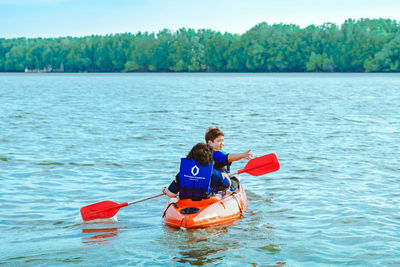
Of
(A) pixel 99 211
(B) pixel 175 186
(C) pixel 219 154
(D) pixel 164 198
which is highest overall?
(C) pixel 219 154

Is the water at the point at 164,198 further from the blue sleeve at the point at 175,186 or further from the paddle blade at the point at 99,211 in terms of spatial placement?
the blue sleeve at the point at 175,186

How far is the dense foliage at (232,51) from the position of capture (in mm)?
98062

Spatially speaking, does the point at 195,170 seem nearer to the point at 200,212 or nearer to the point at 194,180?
the point at 194,180

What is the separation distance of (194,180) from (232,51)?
106 metres

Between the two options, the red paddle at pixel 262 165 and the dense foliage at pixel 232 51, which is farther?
the dense foliage at pixel 232 51

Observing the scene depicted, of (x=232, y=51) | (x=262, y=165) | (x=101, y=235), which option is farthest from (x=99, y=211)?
(x=232, y=51)

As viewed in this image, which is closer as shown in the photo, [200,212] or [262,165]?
[200,212]

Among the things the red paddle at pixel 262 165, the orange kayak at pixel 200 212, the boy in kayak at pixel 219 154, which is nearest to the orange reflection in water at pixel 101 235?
the orange kayak at pixel 200 212

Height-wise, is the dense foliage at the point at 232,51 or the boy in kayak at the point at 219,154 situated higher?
the dense foliage at the point at 232,51

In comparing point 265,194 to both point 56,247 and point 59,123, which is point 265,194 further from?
point 59,123

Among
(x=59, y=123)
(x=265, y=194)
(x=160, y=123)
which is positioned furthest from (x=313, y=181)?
(x=59, y=123)

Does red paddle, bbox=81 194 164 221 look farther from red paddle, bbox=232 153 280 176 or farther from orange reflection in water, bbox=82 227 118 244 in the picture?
red paddle, bbox=232 153 280 176

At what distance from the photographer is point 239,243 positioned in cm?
699

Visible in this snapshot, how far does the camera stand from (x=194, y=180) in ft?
24.3
